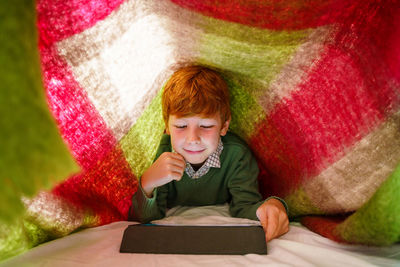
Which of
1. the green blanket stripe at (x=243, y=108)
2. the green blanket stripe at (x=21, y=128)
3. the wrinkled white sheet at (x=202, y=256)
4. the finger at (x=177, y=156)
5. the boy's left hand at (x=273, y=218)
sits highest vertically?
the green blanket stripe at (x=243, y=108)

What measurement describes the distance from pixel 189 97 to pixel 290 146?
304 millimetres

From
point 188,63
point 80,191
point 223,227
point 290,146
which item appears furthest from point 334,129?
point 80,191

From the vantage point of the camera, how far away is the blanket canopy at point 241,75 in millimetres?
543

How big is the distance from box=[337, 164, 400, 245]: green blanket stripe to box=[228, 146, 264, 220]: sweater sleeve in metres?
0.30

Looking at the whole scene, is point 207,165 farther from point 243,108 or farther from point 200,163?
point 243,108

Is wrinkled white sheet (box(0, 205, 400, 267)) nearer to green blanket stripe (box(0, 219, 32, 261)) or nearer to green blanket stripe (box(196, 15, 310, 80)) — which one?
green blanket stripe (box(0, 219, 32, 261))

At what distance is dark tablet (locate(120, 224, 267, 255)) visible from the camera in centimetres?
63

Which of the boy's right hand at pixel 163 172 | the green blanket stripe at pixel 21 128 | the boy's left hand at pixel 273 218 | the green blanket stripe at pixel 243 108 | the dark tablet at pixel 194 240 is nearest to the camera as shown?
the green blanket stripe at pixel 21 128

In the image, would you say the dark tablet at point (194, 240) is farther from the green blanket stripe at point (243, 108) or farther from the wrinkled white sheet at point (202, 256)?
the green blanket stripe at point (243, 108)

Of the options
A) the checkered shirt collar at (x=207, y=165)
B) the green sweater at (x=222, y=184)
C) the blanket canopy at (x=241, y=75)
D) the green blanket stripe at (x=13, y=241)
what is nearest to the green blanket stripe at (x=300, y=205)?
the blanket canopy at (x=241, y=75)

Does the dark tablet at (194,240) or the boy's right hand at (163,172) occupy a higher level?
the boy's right hand at (163,172)

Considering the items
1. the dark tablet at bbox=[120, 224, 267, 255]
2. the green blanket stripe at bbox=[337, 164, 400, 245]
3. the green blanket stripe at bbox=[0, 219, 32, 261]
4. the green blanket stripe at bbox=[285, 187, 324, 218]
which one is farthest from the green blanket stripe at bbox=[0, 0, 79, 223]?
the green blanket stripe at bbox=[285, 187, 324, 218]

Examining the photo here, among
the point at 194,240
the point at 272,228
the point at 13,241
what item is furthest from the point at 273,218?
the point at 13,241

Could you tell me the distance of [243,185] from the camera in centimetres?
98
